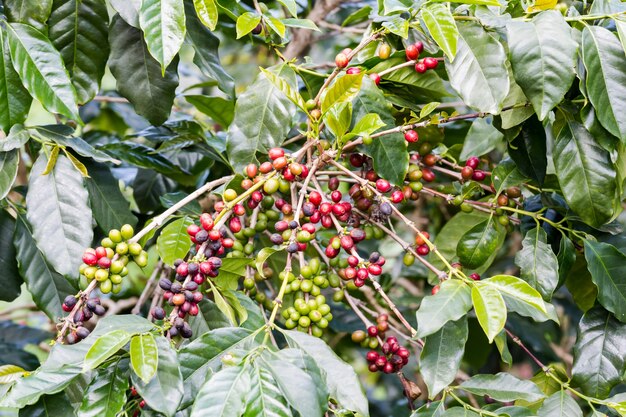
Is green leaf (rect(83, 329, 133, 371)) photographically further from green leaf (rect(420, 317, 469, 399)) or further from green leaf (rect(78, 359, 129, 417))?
green leaf (rect(420, 317, 469, 399))

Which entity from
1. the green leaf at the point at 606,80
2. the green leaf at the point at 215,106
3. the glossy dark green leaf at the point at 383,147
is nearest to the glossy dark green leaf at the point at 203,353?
the glossy dark green leaf at the point at 383,147

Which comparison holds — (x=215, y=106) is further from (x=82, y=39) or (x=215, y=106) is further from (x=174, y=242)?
(x=174, y=242)

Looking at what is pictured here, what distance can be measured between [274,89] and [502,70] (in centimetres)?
35

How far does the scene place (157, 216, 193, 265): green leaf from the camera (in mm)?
1022

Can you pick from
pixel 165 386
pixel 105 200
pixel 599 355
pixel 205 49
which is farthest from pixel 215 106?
pixel 599 355

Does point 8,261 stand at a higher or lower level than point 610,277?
lower

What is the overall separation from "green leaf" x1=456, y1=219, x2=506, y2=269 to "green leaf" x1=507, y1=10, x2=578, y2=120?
0.29 m

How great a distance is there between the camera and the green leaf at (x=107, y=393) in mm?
791

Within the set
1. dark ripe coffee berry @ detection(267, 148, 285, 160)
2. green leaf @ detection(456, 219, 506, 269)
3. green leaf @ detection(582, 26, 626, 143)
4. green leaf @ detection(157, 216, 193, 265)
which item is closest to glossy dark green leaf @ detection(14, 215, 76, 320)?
green leaf @ detection(157, 216, 193, 265)

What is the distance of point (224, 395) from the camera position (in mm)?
717

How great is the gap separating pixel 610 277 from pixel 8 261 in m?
1.03

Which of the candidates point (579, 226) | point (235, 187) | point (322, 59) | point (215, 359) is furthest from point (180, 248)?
point (322, 59)

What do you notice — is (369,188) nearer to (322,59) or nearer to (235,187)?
(235,187)

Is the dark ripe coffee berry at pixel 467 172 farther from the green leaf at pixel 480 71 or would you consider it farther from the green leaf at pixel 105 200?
the green leaf at pixel 105 200
